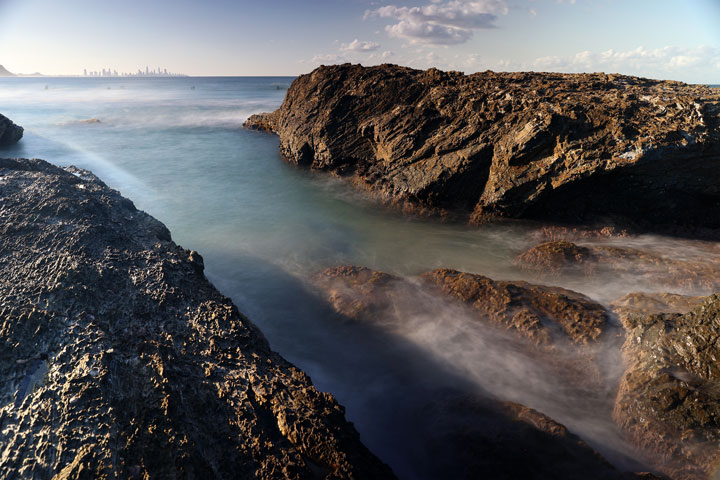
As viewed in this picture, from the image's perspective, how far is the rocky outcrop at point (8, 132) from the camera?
20.3 m

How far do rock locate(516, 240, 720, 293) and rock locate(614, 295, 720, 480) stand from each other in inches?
118

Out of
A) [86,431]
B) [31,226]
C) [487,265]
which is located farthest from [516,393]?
[31,226]

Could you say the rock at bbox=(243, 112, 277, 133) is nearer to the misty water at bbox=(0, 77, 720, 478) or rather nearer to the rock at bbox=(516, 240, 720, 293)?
the misty water at bbox=(0, 77, 720, 478)

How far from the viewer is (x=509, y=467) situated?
365 cm

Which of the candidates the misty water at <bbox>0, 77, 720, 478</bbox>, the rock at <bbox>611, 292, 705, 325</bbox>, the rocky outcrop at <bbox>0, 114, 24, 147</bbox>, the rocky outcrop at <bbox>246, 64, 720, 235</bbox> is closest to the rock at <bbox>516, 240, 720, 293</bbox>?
the misty water at <bbox>0, 77, 720, 478</bbox>

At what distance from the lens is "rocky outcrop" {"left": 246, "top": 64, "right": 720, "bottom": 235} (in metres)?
9.29

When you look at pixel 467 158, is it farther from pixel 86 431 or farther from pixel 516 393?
pixel 86 431

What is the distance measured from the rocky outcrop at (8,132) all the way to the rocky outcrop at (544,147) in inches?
796

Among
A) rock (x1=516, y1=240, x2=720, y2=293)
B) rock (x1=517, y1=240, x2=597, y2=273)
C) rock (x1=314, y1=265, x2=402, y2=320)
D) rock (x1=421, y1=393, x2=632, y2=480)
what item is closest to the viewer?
rock (x1=421, y1=393, x2=632, y2=480)

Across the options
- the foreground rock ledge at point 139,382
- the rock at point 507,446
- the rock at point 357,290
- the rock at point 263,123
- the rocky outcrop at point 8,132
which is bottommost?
the rock at point 507,446

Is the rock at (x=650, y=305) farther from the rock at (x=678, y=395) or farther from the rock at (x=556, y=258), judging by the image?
the rock at (x=556, y=258)

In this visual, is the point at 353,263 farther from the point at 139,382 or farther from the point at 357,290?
the point at 139,382

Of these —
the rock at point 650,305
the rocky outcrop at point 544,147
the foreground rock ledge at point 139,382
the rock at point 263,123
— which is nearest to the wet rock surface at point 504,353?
the rock at point 650,305

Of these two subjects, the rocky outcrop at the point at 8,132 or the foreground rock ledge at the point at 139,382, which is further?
the rocky outcrop at the point at 8,132
